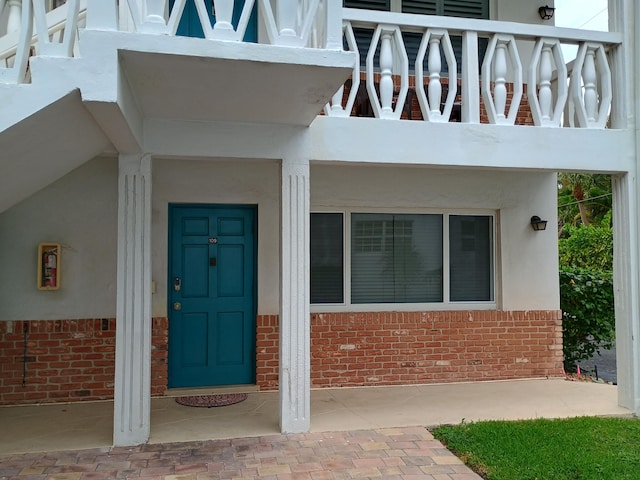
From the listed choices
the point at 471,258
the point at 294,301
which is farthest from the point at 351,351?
the point at 471,258

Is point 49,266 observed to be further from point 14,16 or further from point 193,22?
point 193,22

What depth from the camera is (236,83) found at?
388 centimetres

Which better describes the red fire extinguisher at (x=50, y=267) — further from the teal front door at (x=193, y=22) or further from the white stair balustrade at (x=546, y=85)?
the white stair balustrade at (x=546, y=85)

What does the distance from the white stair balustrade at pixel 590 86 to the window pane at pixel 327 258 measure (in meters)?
2.88

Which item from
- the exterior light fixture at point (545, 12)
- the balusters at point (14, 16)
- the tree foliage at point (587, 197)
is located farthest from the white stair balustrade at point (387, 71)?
the tree foliage at point (587, 197)

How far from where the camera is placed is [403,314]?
21.5 ft

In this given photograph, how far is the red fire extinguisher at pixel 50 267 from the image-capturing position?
5.67 meters

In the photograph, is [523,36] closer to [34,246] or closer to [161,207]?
[161,207]

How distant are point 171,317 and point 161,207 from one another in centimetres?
126

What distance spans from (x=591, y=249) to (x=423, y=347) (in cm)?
1085

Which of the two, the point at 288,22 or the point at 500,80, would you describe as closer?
the point at 288,22

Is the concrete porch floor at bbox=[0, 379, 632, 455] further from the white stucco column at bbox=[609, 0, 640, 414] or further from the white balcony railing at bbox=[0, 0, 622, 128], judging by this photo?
the white balcony railing at bbox=[0, 0, 622, 128]

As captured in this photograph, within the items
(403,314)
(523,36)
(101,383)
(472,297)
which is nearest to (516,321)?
(472,297)

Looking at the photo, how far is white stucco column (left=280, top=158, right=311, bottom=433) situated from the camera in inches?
187
